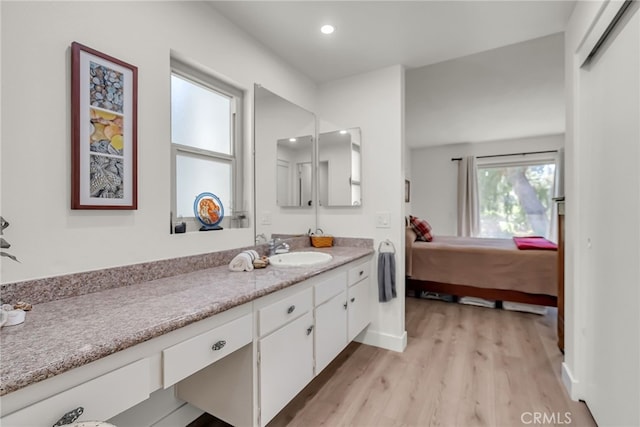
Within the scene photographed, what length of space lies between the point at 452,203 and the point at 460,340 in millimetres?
4063

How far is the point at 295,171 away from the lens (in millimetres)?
2545

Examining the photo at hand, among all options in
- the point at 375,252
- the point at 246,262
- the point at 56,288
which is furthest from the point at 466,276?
the point at 56,288

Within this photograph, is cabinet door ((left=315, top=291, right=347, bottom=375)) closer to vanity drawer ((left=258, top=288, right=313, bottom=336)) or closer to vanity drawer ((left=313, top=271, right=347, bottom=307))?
vanity drawer ((left=313, top=271, right=347, bottom=307))

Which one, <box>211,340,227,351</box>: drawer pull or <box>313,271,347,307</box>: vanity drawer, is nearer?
<box>211,340,227,351</box>: drawer pull

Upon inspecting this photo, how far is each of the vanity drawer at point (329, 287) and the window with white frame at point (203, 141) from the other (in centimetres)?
71

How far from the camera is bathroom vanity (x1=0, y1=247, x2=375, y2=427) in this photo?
71 cm

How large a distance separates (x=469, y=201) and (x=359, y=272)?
15.0ft

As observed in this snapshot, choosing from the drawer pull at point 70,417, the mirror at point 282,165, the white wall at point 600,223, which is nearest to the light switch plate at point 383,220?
the mirror at point 282,165

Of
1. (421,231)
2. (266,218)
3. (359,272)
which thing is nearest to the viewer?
(266,218)

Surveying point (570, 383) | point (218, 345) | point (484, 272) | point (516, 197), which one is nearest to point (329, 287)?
point (218, 345)

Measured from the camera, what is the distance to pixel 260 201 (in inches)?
83.2

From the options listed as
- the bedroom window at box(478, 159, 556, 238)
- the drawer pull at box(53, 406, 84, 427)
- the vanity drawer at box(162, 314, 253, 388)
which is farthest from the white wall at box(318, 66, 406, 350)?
the bedroom window at box(478, 159, 556, 238)

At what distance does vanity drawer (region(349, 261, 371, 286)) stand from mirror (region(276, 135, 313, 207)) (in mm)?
746

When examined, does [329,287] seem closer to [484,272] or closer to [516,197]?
[484,272]
